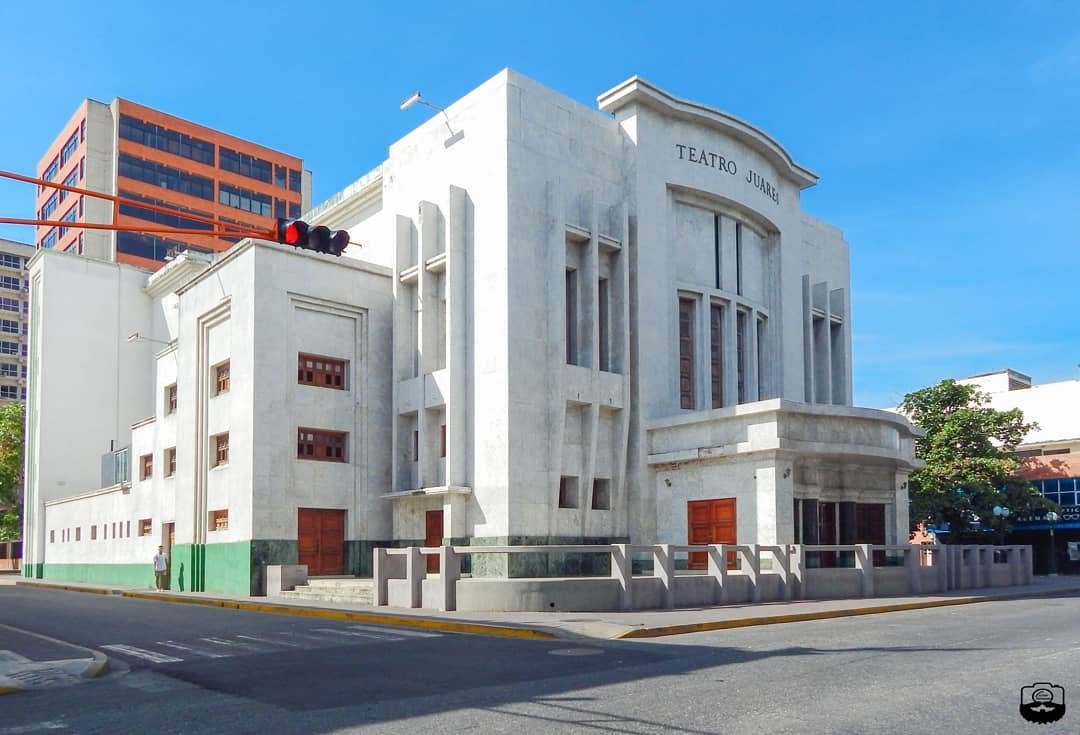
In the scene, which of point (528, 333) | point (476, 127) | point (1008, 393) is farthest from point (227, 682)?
point (1008, 393)

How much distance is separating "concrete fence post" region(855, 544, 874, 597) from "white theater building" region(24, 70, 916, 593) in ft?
7.02

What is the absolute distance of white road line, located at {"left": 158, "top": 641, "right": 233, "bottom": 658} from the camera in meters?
15.1

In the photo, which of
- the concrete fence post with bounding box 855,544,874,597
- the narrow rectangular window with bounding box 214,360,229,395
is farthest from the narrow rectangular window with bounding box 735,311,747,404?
Answer: the narrow rectangular window with bounding box 214,360,229,395

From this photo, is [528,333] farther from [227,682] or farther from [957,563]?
[227,682]

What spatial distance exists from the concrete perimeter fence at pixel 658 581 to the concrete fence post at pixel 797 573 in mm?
26

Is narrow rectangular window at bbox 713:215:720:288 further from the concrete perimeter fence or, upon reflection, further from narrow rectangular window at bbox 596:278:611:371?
the concrete perimeter fence

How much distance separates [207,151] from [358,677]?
7682 centimetres

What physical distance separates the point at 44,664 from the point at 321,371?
1972 centimetres

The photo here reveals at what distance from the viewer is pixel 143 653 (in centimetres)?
1576

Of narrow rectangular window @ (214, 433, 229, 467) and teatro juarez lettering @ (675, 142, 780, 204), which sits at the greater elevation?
teatro juarez lettering @ (675, 142, 780, 204)

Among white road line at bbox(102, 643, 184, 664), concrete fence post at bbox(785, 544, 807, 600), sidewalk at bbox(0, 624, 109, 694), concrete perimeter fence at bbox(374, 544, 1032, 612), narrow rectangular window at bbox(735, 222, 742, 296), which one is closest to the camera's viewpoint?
sidewalk at bbox(0, 624, 109, 694)

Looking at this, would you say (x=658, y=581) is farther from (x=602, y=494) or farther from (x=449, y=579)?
(x=602, y=494)

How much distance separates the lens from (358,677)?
1237 centimetres

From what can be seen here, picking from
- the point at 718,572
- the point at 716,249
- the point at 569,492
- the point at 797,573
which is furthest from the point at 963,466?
the point at 718,572
